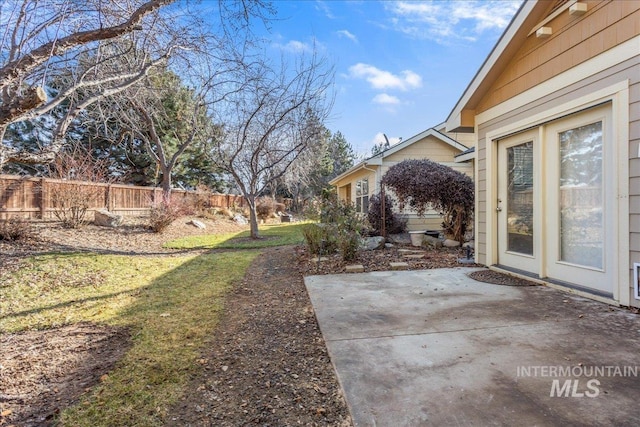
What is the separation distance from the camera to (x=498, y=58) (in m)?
4.88

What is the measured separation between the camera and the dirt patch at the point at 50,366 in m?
2.08

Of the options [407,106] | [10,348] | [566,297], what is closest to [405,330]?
[566,297]

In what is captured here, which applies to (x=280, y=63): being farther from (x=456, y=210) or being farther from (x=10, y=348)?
(x=10, y=348)

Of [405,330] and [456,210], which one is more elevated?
[456,210]

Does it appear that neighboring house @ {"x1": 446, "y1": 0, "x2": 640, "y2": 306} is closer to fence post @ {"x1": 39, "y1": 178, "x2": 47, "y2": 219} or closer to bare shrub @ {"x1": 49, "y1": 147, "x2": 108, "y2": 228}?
bare shrub @ {"x1": 49, "y1": 147, "x2": 108, "y2": 228}

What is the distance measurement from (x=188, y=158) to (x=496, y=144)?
775 inches

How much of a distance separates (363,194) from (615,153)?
36.3 feet

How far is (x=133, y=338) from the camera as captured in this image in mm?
3131

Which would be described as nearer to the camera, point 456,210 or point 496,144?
point 496,144

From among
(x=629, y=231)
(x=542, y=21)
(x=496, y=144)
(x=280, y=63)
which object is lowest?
(x=629, y=231)

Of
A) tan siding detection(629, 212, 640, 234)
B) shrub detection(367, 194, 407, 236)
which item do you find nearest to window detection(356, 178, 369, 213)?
shrub detection(367, 194, 407, 236)

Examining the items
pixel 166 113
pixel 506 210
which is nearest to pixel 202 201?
pixel 166 113

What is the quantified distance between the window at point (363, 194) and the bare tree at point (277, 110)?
3.85 m

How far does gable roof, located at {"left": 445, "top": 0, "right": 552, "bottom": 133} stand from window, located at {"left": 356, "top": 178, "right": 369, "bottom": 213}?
7450mm
